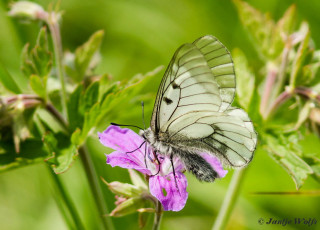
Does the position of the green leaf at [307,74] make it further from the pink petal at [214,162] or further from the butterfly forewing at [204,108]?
the pink petal at [214,162]

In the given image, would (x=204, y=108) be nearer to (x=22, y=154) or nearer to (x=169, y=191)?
(x=169, y=191)

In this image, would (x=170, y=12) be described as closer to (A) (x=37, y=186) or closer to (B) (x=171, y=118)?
(A) (x=37, y=186)

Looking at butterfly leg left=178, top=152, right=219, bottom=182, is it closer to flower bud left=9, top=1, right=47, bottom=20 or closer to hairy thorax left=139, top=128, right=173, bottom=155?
hairy thorax left=139, top=128, right=173, bottom=155

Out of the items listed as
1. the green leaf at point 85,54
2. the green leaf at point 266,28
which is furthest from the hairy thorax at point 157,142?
the green leaf at point 266,28

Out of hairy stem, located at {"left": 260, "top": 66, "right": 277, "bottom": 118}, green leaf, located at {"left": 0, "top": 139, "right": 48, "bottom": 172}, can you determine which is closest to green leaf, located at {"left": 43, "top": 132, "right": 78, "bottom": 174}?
green leaf, located at {"left": 0, "top": 139, "right": 48, "bottom": 172}

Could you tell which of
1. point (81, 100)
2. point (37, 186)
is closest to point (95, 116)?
point (81, 100)

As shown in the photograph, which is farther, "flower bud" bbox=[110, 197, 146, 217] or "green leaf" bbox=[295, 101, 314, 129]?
"green leaf" bbox=[295, 101, 314, 129]

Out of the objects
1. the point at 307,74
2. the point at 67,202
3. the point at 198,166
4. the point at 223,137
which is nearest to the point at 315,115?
the point at 307,74
